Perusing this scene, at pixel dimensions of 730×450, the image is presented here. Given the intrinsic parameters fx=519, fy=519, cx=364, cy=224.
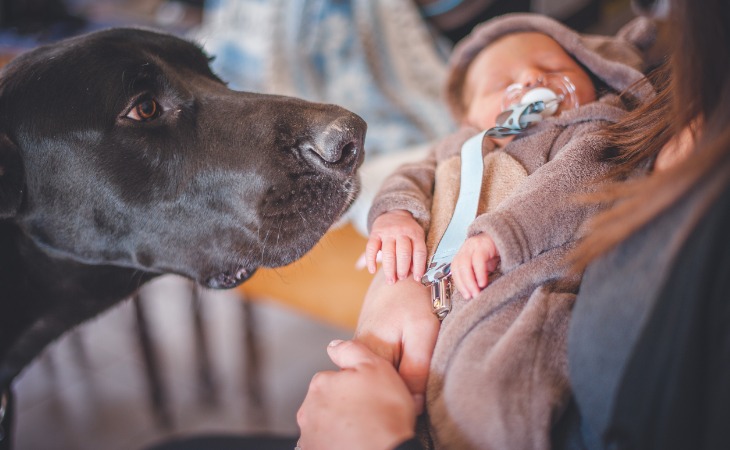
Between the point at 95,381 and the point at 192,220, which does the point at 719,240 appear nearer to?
the point at 192,220

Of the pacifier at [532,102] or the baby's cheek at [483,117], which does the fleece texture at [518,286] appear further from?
the baby's cheek at [483,117]

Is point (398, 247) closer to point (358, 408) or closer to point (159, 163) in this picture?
point (358, 408)

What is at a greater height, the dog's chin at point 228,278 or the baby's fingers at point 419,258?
the baby's fingers at point 419,258

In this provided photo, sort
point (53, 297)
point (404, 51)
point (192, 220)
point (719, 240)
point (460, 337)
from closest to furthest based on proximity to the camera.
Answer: point (719, 240) < point (460, 337) < point (192, 220) < point (53, 297) < point (404, 51)

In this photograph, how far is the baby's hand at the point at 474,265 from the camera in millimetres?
598

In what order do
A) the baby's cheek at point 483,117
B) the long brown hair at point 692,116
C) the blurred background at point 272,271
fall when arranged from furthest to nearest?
the blurred background at point 272,271 < the baby's cheek at point 483,117 < the long brown hair at point 692,116

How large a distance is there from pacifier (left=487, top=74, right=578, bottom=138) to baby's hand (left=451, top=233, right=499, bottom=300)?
221mm

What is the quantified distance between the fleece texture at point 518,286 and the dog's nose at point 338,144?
10cm

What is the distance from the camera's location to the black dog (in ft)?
2.88

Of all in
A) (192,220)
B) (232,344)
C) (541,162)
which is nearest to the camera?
(541,162)

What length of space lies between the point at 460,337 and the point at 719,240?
27 cm

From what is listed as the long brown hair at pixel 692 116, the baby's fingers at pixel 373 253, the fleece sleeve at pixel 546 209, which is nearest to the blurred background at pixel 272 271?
the baby's fingers at pixel 373 253

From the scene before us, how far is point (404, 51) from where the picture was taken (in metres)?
2.00

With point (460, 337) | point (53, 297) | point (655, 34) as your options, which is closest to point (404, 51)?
point (655, 34)
